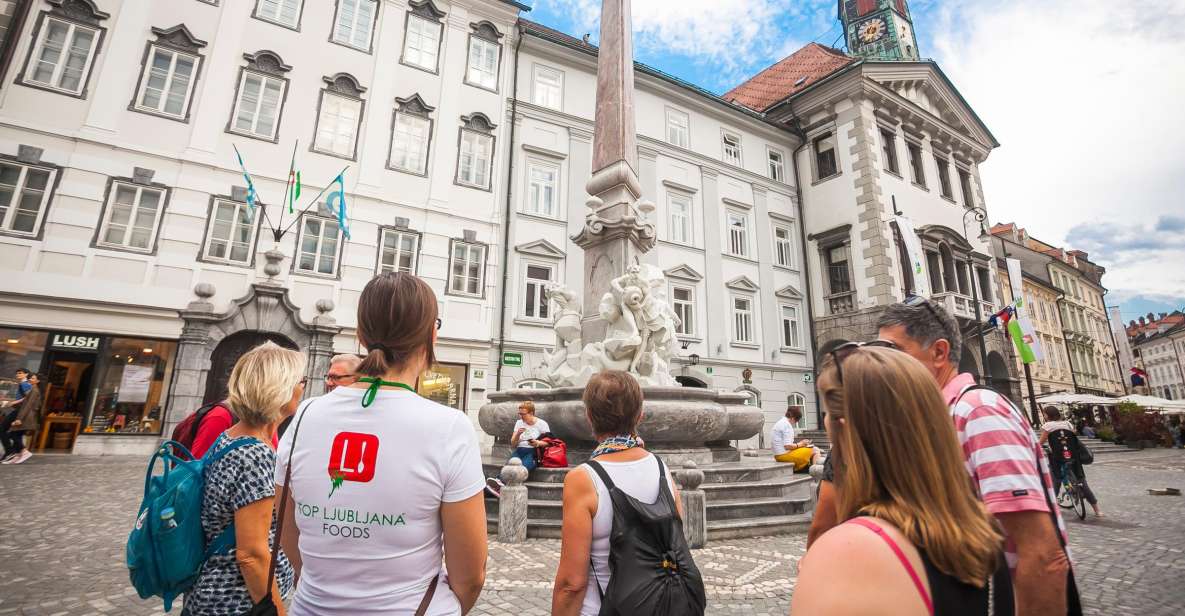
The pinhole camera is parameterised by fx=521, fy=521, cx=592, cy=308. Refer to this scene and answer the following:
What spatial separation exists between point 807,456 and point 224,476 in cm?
769

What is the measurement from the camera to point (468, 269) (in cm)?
1557

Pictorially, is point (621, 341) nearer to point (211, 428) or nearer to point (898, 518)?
point (211, 428)

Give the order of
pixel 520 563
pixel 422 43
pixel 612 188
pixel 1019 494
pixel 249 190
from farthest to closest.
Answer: pixel 422 43 < pixel 249 190 < pixel 612 188 < pixel 520 563 < pixel 1019 494

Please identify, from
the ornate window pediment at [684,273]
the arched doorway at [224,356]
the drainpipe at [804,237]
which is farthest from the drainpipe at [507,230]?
the drainpipe at [804,237]

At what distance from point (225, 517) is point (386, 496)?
90 centimetres

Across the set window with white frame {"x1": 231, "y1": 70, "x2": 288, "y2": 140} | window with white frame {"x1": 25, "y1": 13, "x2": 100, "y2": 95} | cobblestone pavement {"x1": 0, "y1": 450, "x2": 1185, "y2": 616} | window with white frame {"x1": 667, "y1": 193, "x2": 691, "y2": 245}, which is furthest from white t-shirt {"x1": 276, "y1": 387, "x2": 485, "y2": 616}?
window with white frame {"x1": 667, "y1": 193, "x2": 691, "y2": 245}

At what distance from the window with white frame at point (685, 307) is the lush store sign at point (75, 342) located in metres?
15.7

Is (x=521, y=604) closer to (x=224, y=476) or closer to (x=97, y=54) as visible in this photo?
(x=224, y=476)

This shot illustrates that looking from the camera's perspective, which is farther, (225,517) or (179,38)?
(179,38)

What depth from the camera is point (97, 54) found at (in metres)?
12.3

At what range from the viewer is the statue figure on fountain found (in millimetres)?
7133

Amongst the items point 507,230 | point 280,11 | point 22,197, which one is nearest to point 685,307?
point 507,230

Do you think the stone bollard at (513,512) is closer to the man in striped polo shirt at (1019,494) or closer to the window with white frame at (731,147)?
the man in striped polo shirt at (1019,494)

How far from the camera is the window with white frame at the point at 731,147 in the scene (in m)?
22.0
